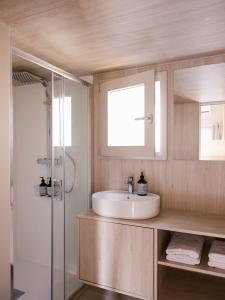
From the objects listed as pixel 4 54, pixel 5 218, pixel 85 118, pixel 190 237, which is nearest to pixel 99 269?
pixel 190 237

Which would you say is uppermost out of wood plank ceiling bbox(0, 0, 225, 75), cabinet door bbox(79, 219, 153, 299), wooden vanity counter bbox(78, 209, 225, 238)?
wood plank ceiling bbox(0, 0, 225, 75)

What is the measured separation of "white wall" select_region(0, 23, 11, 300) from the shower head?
871mm

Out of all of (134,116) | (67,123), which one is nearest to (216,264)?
(134,116)

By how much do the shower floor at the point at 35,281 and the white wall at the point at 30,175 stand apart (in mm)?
76

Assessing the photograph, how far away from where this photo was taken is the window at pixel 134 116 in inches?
81.0

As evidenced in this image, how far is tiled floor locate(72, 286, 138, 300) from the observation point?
2.07 meters

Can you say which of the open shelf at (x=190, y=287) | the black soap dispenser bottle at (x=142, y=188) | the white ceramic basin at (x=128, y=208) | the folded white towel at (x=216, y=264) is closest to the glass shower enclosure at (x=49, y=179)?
the white ceramic basin at (x=128, y=208)

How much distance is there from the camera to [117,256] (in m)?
1.79

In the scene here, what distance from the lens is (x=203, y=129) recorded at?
76.4 inches

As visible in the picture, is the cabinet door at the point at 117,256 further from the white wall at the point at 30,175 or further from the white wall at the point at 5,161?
the white wall at the point at 30,175

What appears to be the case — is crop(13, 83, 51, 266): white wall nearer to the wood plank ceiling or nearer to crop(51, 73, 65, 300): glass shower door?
crop(51, 73, 65, 300): glass shower door

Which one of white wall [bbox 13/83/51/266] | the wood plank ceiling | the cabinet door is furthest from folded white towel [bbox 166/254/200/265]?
the wood plank ceiling

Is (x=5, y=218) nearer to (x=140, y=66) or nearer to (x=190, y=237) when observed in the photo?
(x=190, y=237)

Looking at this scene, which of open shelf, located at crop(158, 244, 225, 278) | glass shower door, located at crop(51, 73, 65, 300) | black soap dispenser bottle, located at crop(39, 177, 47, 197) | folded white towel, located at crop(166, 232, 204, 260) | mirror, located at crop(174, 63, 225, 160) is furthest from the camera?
black soap dispenser bottle, located at crop(39, 177, 47, 197)
